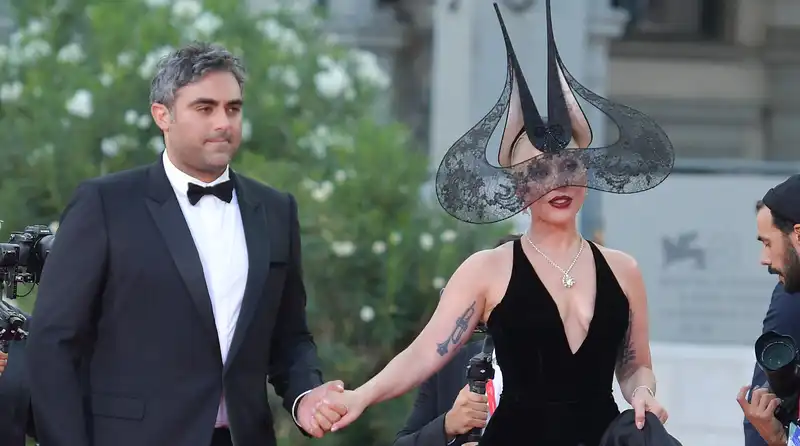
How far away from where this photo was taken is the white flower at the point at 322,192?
24.6 feet

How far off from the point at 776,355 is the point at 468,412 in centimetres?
86

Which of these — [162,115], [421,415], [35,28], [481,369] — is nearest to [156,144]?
[35,28]

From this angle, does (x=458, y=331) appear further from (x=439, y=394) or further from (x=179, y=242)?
(x=439, y=394)

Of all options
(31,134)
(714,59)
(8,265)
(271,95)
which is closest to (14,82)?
(31,134)

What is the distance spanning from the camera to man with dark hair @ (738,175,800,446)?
4.40 metres

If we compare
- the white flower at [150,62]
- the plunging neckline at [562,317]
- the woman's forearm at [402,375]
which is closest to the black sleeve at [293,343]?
the woman's forearm at [402,375]

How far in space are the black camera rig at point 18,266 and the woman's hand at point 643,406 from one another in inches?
67.8

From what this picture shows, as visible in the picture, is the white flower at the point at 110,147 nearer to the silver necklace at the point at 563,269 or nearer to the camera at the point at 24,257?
the camera at the point at 24,257

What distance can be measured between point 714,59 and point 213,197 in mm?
10835

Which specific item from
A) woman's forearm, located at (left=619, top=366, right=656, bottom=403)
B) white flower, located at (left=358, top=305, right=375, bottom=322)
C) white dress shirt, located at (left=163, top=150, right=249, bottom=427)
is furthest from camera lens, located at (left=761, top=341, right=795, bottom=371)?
white flower, located at (left=358, top=305, right=375, bottom=322)

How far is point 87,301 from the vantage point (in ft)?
13.9

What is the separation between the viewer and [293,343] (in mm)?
4672

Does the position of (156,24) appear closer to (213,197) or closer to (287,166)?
(287,166)

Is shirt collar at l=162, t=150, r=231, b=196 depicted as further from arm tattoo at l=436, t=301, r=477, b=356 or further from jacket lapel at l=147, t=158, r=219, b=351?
arm tattoo at l=436, t=301, r=477, b=356
